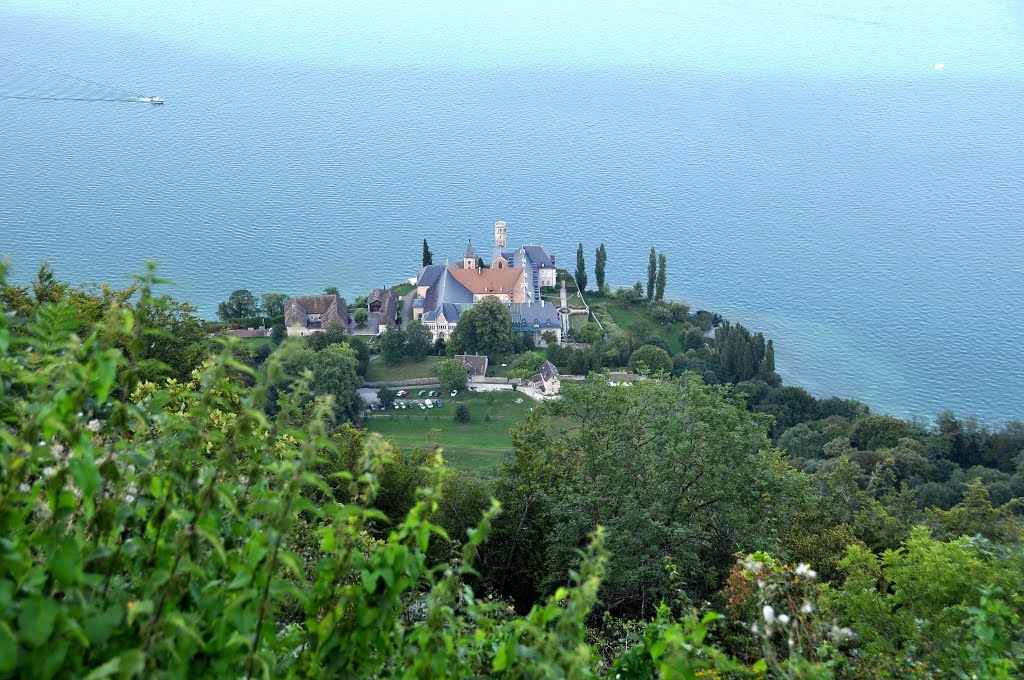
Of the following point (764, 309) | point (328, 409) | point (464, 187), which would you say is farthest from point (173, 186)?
point (328, 409)

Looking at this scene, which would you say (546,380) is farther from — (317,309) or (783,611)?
(783,611)

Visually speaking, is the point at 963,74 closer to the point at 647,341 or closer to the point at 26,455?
the point at 647,341

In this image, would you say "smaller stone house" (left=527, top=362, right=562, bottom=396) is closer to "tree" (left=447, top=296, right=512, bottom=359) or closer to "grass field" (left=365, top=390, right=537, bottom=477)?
"grass field" (left=365, top=390, right=537, bottom=477)

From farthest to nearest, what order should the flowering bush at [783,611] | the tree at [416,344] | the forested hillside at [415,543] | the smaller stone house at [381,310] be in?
1. the smaller stone house at [381,310]
2. the tree at [416,344]
3. the flowering bush at [783,611]
4. the forested hillside at [415,543]

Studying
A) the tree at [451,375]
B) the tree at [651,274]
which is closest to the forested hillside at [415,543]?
the tree at [451,375]

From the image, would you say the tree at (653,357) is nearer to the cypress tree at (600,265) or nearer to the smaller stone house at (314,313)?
the cypress tree at (600,265)


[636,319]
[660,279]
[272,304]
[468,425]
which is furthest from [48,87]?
[468,425]

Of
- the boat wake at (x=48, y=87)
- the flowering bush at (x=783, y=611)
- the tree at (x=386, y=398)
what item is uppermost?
the boat wake at (x=48, y=87)
